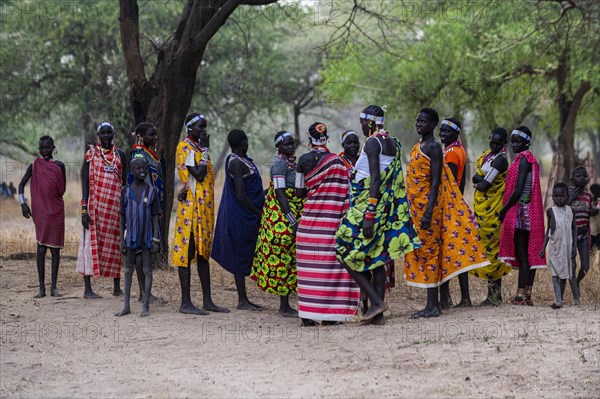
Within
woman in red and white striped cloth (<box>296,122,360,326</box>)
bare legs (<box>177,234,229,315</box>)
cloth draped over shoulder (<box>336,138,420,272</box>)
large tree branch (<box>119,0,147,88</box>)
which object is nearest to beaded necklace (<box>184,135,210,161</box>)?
bare legs (<box>177,234,229,315</box>)

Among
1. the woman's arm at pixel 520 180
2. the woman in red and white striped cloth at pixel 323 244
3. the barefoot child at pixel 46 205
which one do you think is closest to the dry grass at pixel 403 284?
the barefoot child at pixel 46 205

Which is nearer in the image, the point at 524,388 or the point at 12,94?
the point at 524,388

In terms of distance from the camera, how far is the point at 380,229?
6.84 metres

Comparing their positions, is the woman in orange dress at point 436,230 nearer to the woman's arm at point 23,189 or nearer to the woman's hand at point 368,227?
the woman's hand at point 368,227

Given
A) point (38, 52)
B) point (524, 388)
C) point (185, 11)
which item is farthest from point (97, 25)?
point (524, 388)

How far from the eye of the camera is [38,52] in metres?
20.3

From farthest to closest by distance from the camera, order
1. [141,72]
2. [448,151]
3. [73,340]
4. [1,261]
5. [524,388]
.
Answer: [1,261], [141,72], [448,151], [73,340], [524,388]

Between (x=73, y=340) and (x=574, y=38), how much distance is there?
37.4 ft

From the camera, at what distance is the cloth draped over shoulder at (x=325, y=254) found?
709 centimetres

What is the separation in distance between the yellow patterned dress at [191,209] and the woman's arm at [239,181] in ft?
0.78

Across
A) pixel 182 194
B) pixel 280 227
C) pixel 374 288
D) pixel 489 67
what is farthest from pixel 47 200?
pixel 489 67

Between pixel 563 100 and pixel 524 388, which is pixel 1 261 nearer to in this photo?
pixel 524 388

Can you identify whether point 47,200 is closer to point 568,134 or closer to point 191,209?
point 191,209

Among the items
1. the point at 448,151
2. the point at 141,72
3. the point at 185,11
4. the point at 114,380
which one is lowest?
the point at 114,380
